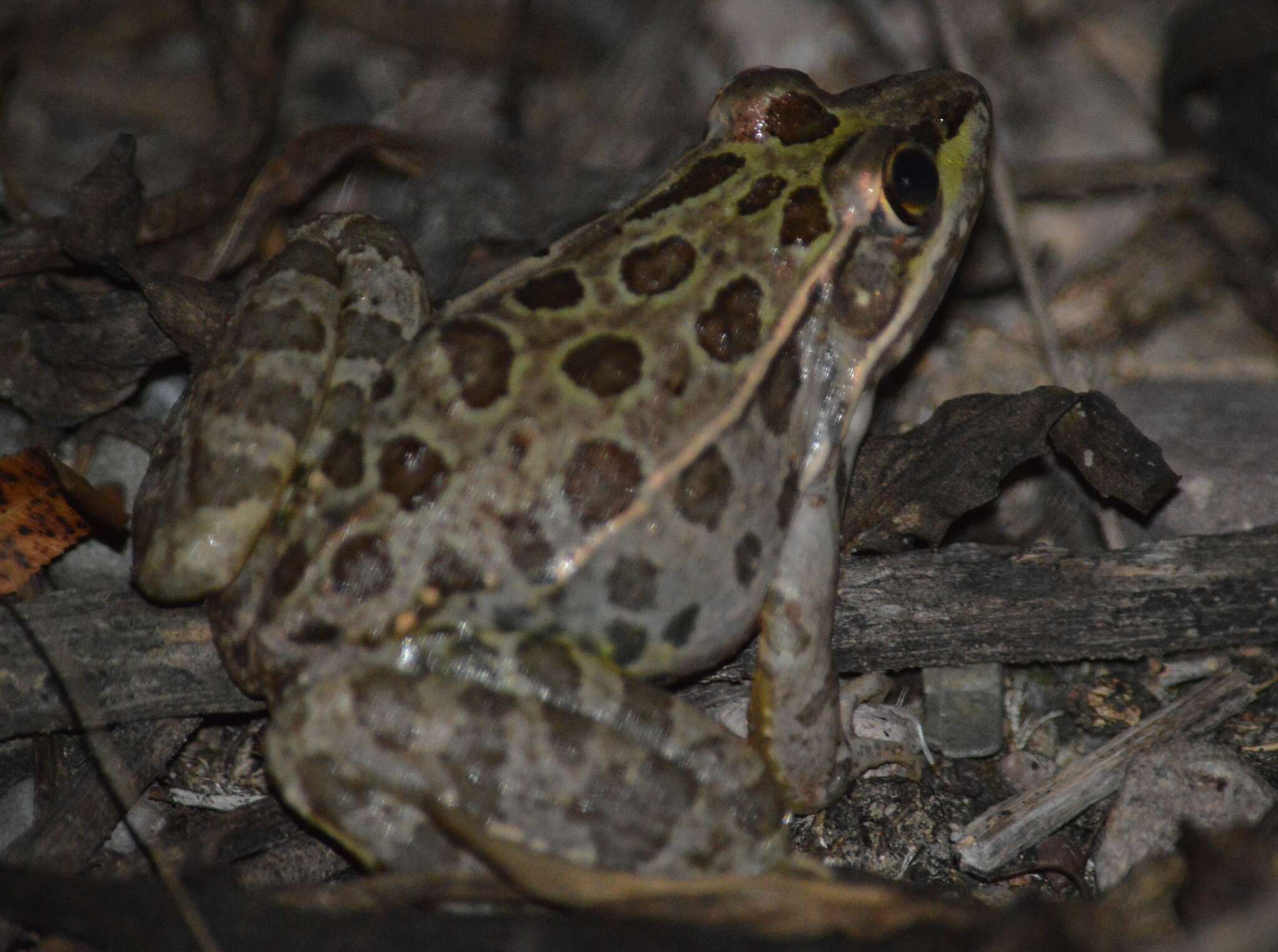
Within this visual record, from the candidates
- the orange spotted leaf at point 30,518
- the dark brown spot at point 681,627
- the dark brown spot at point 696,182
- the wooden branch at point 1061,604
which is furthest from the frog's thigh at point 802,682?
the orange spotted leaf at point 30,518

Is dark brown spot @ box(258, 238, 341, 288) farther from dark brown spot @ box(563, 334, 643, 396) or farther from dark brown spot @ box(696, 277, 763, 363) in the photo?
dark brown spot @ box(696, 277, 763, 363)

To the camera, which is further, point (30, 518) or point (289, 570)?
point (30, 518)

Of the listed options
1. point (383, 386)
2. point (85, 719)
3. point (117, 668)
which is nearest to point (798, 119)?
point (383, 386)

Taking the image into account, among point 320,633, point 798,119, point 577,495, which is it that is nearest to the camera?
point 320,633

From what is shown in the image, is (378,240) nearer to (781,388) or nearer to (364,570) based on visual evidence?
(364,570)

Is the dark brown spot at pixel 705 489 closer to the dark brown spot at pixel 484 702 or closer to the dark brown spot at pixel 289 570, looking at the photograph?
the dark brown spot at pixel 484 702
